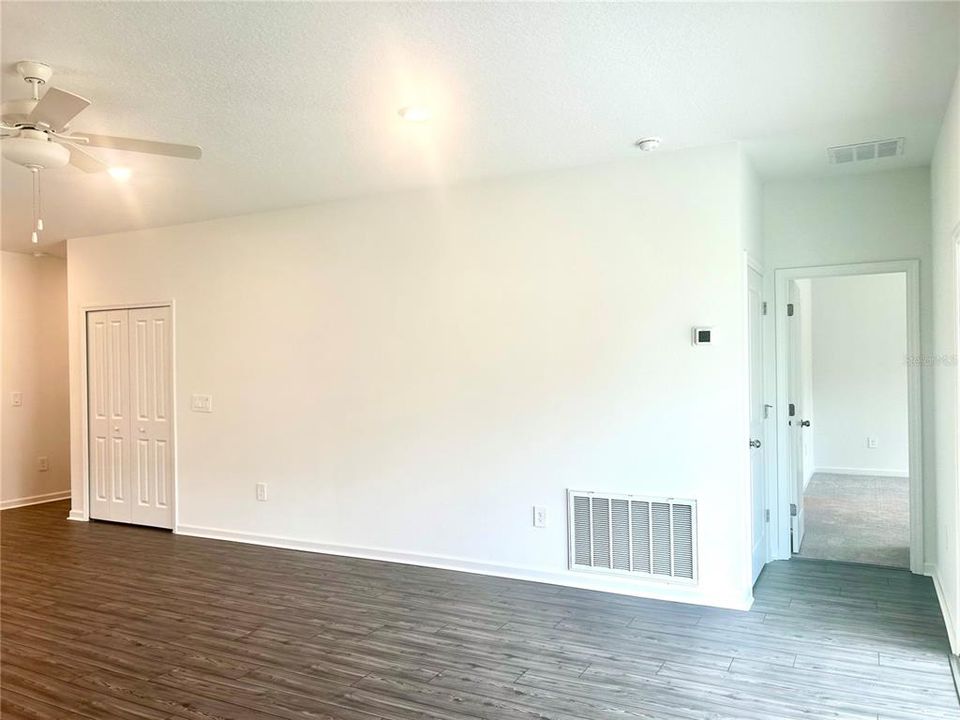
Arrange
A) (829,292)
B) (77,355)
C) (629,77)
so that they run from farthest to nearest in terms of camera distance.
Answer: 1. (829,292)
2. (77,355)
3. (629,77)

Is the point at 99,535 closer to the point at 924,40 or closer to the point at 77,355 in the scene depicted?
the point at 77,355

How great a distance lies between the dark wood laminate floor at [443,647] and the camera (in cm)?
282

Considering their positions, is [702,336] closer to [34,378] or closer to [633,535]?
[633,535]

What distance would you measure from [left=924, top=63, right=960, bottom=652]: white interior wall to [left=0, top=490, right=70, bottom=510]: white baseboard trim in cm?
826

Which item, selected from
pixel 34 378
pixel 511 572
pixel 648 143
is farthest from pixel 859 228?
pixel 34 378

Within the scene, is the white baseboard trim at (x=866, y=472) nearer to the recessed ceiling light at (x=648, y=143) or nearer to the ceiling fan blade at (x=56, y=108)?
the recessed ceiling light at (x=648, y=143)

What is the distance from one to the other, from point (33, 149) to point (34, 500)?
5.94 metres

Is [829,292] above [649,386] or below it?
above

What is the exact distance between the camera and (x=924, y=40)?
8.72ft

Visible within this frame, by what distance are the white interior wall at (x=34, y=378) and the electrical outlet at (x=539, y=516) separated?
601 centimetres

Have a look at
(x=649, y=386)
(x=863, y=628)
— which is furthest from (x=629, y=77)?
(x=863, y=628)

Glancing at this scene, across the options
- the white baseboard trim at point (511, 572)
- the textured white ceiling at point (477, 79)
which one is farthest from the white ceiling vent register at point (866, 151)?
the white baseboard trim at point (511, 572)

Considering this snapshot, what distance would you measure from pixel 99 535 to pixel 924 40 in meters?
6.74

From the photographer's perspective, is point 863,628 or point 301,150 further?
point 301,150
